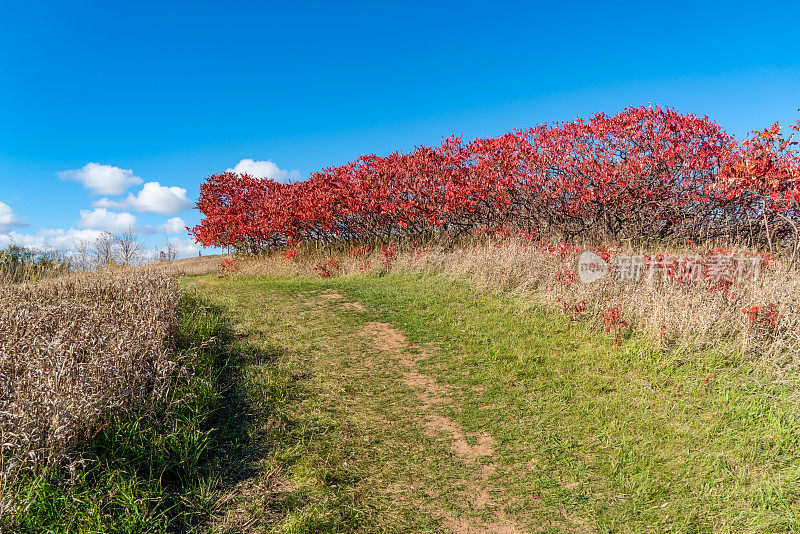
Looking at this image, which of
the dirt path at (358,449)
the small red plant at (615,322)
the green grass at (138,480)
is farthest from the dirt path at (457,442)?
the small red plant at (615,322)

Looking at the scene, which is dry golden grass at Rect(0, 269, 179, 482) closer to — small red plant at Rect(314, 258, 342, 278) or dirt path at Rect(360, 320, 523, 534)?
dirt path at Rect(360, 320, 523, 534)

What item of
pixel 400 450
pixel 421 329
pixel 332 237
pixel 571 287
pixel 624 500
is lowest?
pixel 624 500

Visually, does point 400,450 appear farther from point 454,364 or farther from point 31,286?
point 31,286

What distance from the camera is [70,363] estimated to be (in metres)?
3.79

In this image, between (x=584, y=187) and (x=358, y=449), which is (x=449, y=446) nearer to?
(x=358, y=449)

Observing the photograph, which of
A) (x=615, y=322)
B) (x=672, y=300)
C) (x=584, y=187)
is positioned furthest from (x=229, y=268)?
(x=672, y=300)

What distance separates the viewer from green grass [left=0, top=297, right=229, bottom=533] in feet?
9.68

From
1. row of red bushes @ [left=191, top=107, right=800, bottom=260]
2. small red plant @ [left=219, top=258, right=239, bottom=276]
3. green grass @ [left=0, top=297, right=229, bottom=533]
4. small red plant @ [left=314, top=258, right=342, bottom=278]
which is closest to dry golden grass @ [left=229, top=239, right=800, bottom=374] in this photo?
row of red bushes @ [left=191, top=107, right=800, bottom=260]

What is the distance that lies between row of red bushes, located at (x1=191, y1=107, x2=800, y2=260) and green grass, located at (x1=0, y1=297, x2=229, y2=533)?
9.15 meters

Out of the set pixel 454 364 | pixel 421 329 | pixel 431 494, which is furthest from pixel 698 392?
pixel 421 329

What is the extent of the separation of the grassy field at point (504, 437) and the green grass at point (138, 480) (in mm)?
228

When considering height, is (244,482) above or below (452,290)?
below

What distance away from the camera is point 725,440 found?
408cm

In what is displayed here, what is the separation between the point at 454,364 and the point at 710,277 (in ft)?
14.3
